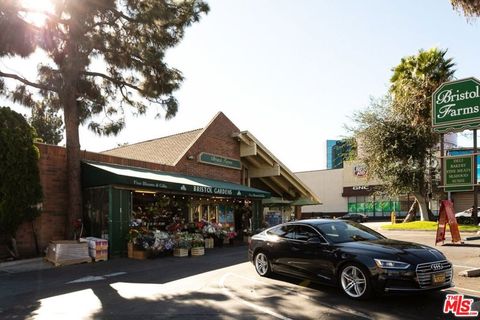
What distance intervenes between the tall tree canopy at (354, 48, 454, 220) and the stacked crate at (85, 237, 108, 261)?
21357mm

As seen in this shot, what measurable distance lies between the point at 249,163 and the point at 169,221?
8509 mm

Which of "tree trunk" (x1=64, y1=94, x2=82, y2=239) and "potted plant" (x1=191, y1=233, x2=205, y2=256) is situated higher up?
"tree trunk" (x1=64, y1=94, x2=82, y2=239)

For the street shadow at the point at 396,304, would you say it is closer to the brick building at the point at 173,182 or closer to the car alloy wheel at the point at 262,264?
the car alloy wheel at the point at 262,264

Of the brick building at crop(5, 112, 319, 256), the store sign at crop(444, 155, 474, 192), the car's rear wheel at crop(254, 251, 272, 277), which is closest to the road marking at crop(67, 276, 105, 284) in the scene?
the car's rear wheel at crop(254, 251, 272, 277)

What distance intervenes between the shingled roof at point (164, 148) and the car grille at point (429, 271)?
51.0 ft

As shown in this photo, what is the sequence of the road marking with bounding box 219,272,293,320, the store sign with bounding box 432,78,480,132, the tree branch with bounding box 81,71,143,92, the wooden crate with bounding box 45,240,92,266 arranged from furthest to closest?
1. the tree branch with bounding box 81,71,143,92
2. the store sign with bounding box 432,78,480,132
3. the wooden crate with bounding box 45,240,92,266
4. the road marking with bounding box 219,272,293,320

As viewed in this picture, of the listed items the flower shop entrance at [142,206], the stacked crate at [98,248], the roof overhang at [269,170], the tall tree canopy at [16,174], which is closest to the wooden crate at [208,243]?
the flower shop entrance at [142,206]

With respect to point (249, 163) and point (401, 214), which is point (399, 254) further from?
point (401, 214)

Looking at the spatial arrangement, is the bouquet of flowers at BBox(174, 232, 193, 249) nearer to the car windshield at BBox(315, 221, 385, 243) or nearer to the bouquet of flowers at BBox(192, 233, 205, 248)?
the bouquet of flowers at BBox(192, 233, 205, 248)

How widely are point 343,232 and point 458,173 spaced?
7.77 m

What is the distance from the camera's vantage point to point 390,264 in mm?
7527

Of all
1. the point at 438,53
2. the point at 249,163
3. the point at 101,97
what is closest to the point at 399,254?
the point at 101,97

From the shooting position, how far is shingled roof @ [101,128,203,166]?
23.0 metres

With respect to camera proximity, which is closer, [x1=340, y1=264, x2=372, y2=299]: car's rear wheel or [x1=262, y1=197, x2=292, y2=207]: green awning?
[x1=340, y1=264, x2=372, y2=299]: car's rear wheel
